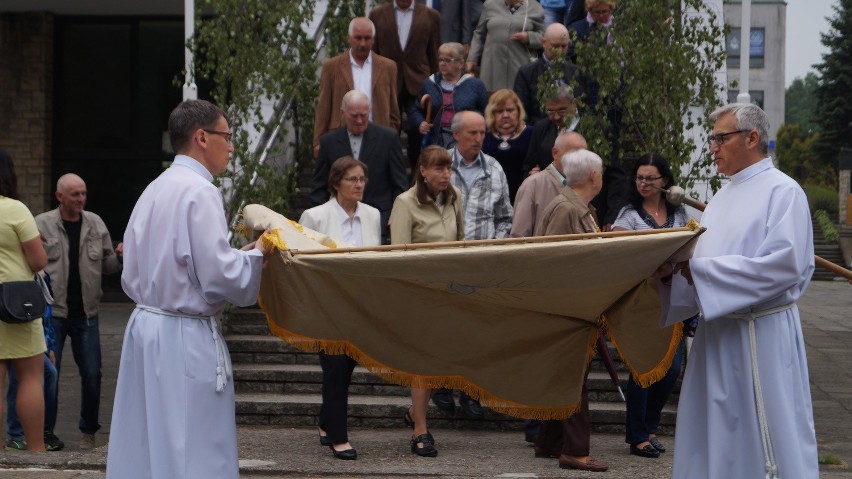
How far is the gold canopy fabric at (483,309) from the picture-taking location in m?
6.19

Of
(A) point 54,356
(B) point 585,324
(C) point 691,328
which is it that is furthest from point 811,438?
(A) point 54,356

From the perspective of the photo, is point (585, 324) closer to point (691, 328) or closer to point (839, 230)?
point (691, 328)

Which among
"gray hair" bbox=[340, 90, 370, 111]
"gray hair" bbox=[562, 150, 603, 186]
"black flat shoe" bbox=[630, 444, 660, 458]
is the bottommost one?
"black flat shoe" bbox=[630, 444, 660, 458]

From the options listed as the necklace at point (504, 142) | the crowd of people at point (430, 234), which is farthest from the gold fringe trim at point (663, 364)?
the necklace at point (504, 142)

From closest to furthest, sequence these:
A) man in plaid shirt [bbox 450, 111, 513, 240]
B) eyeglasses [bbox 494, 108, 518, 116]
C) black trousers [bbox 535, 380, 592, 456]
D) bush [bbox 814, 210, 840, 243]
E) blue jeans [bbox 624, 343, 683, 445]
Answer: black trousers [bbox 535, 380, 592, 456] → blue jeans [bbox 624, 343, 683, 445] → man in plaid shirt [bbox 450, 111, 513, 240] → eyeglasses [bbox 494, 108, 518, 116] → bush [bbox 814, 210, 840, 243]

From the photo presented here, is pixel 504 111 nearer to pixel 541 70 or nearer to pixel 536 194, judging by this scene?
pixel 541 70

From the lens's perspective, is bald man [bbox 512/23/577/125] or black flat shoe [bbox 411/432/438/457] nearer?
black flat shoe [bbox 411/432/438/457]

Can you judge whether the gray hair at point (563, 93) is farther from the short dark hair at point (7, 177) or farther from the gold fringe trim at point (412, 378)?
the short dark hair at point (7, 177)

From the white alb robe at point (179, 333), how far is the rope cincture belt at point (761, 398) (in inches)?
87.3

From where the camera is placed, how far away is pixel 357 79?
1110cm

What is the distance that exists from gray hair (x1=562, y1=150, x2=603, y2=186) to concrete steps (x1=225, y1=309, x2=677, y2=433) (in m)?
2.29

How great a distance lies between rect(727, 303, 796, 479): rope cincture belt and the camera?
5738mm

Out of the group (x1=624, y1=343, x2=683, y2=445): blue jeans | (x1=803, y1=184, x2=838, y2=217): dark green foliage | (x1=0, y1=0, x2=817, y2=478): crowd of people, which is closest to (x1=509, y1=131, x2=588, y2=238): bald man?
(x1=0, y1=0, x2=817, y2=478): crowd of people

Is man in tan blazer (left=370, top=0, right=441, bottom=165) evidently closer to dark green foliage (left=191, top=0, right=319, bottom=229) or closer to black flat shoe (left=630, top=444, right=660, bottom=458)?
dark green foliage (left=191, top=0, right=319, bottom=229)
